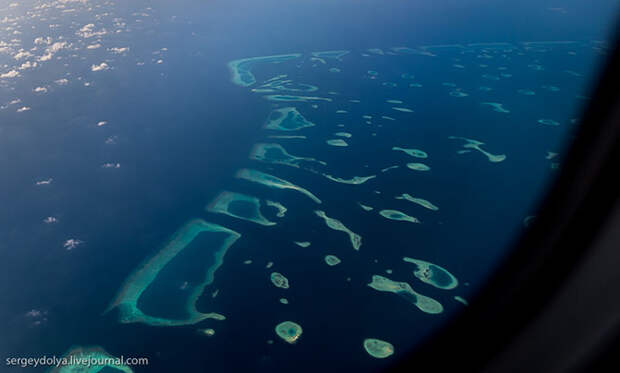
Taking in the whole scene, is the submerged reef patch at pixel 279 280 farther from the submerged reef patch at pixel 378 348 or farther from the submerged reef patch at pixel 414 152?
the submerged reef patch at pixel 414 152

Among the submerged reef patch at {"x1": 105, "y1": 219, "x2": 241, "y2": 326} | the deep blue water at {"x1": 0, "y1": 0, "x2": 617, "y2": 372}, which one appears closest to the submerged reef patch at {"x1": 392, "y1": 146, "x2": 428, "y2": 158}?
the deep blue water at {"x1": 0, "y1": 0, "x2": 617, "y2": 372}

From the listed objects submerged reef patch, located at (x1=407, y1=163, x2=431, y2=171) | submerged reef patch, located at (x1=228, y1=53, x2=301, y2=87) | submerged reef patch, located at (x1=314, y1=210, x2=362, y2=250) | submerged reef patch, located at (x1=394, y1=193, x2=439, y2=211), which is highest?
submerged reef patch, located at (x1=228, y1=53, x2=301, y2=87)

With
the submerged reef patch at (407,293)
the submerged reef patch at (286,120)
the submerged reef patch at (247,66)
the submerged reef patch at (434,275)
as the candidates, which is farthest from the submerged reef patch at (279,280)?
the submerged reef patch at (247,66)

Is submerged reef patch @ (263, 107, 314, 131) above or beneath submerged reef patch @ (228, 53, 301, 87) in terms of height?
beneath

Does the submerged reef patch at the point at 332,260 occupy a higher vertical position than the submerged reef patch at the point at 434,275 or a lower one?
lower

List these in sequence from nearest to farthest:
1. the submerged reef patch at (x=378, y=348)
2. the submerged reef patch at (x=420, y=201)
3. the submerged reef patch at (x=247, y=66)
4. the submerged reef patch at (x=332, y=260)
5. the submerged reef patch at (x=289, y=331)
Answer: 1. the submerged reef patch at (x=378, y=348)
2. the submerged reef patch at (x=289, y=331)
3. the submerged reef patch at (x=332, y=260)
4. the submerged reef patch at (x=420, y=201)
5. the submerged reef patch at (x=247, y=66)

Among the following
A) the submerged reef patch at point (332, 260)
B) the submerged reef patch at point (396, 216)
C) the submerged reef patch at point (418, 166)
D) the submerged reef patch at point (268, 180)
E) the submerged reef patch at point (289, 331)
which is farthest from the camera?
the submerged reef patch at point (418, 166)

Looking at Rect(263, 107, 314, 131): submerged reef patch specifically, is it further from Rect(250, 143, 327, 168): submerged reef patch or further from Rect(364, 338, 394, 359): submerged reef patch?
Rect(364, 338, 394, 359): submerged reef patch

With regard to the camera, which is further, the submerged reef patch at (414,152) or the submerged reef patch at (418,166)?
the submerged reef patch at (414,152)
